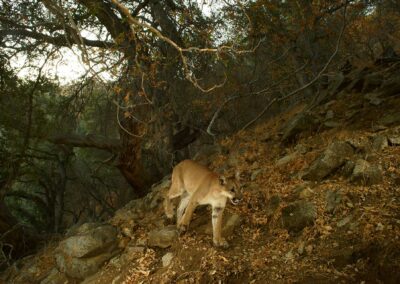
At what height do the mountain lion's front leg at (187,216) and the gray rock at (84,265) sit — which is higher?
the mountain lion's front leg at (187,216)

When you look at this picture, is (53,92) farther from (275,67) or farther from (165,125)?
(275,67)

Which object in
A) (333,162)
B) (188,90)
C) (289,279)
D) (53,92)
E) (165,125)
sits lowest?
(289,279)

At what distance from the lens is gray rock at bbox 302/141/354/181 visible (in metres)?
7.30

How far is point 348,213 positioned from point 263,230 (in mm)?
1420

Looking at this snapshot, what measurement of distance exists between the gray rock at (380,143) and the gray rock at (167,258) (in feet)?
13.4

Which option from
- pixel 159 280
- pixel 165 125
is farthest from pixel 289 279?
pixel 165 125

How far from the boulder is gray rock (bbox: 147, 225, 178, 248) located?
94 centimetres

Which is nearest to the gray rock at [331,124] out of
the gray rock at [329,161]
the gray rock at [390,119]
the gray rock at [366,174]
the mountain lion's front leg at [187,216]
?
the gray rock at [390,119]

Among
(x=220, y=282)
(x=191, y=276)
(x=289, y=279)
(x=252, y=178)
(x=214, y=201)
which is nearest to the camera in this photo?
(x=289, y=279)

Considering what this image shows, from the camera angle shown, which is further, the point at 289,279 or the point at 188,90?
the point at 188,90

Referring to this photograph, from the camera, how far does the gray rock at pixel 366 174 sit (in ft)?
21.4

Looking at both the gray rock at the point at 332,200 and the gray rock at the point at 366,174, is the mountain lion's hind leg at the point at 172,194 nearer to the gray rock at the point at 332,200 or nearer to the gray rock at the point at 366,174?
the gray rock at the point at 332,200

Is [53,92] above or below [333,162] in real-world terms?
above

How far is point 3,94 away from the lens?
35.7 feet
